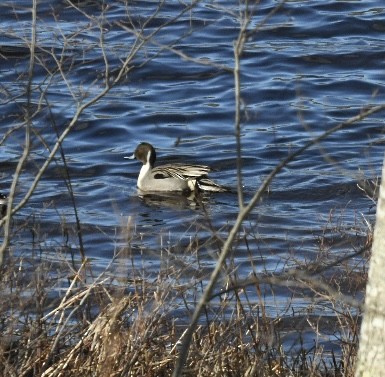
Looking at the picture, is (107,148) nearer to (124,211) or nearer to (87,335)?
(124,211)

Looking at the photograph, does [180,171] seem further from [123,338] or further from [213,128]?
[123,338]

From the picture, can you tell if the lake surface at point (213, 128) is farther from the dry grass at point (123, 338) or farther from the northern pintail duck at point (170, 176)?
the dry grass at point (123, 338)

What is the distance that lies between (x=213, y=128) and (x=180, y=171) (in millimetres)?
2299

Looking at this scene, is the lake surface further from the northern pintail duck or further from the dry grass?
the dry grass

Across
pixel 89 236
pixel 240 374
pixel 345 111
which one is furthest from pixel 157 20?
pixel 240 374

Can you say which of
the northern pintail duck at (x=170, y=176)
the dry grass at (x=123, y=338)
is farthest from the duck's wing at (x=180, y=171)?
the dry grass at (x=123, y=338)

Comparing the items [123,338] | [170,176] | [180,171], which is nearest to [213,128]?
[170,176]

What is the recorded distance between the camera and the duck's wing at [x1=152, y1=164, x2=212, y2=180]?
14742mm

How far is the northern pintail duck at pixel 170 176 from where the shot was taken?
14734 mm

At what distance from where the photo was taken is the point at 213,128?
17062 mm

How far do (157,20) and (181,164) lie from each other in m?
6.34

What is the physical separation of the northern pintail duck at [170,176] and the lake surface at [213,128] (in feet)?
0.62

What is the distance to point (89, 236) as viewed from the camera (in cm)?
1258

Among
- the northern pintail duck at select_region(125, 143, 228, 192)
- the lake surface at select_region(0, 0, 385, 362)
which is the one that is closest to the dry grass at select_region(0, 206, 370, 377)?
the lake surface at select_region(0, 0, 385, 362)
